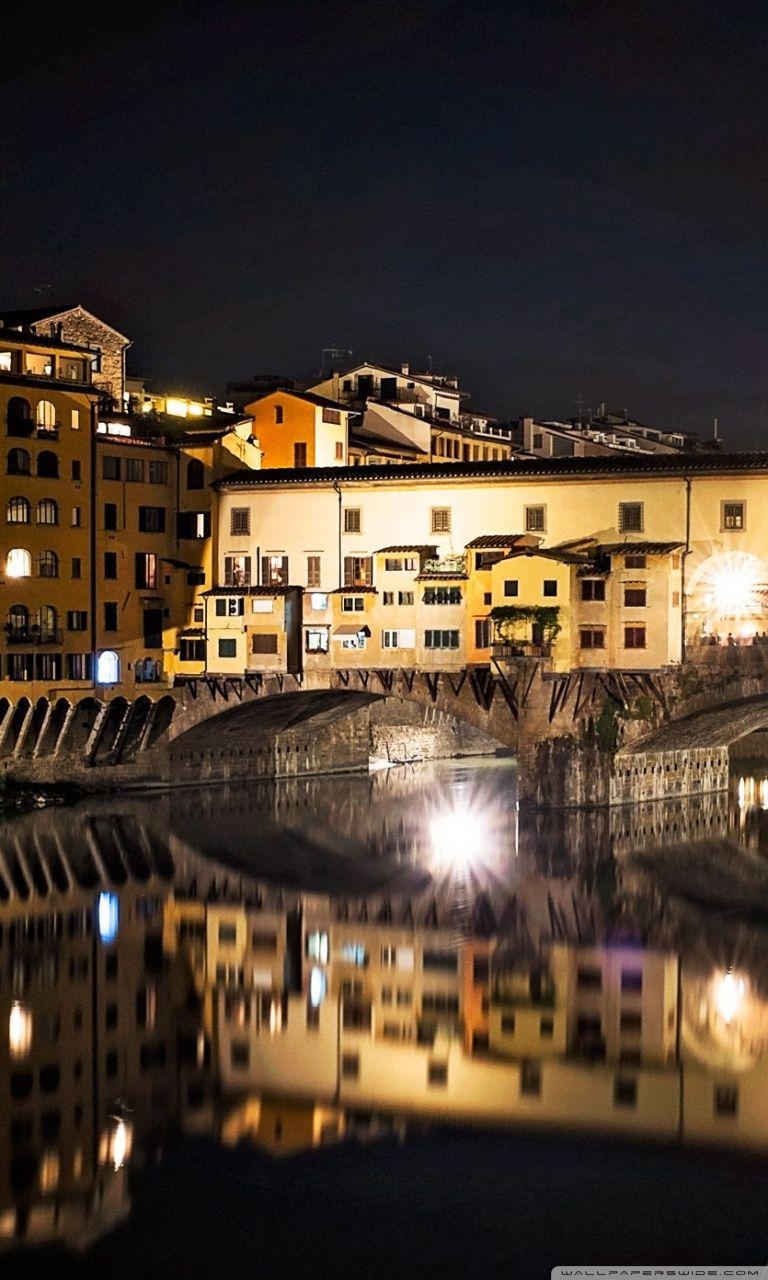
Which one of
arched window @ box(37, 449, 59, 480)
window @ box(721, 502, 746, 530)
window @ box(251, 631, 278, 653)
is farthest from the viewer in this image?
window @ box(251, 631, 278, 653)

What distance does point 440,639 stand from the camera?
44031mm

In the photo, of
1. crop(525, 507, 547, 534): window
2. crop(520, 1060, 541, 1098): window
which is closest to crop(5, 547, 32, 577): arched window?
crop(525, 507, 547, 534): window

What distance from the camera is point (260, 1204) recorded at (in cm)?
1684

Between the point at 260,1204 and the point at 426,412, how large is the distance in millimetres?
50980

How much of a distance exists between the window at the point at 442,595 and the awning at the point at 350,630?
1.87 metres

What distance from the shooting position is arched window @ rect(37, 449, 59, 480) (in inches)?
1743

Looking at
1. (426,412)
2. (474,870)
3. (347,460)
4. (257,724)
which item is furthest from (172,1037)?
(426,412)

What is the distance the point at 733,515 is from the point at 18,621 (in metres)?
17.9

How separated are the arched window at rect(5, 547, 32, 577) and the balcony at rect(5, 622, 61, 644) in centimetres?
134

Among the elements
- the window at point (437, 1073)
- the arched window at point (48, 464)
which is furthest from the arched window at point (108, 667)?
the window at point (437, 1073)

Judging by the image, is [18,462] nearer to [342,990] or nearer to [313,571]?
[313,571]

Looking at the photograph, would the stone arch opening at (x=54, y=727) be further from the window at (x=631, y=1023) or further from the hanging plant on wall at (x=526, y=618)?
the window at (x=631, y=1023)

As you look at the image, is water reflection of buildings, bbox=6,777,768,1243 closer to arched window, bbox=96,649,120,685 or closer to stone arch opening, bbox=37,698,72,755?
stone arch opening, bbox=37,698,72,755

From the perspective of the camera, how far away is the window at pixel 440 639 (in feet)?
144
